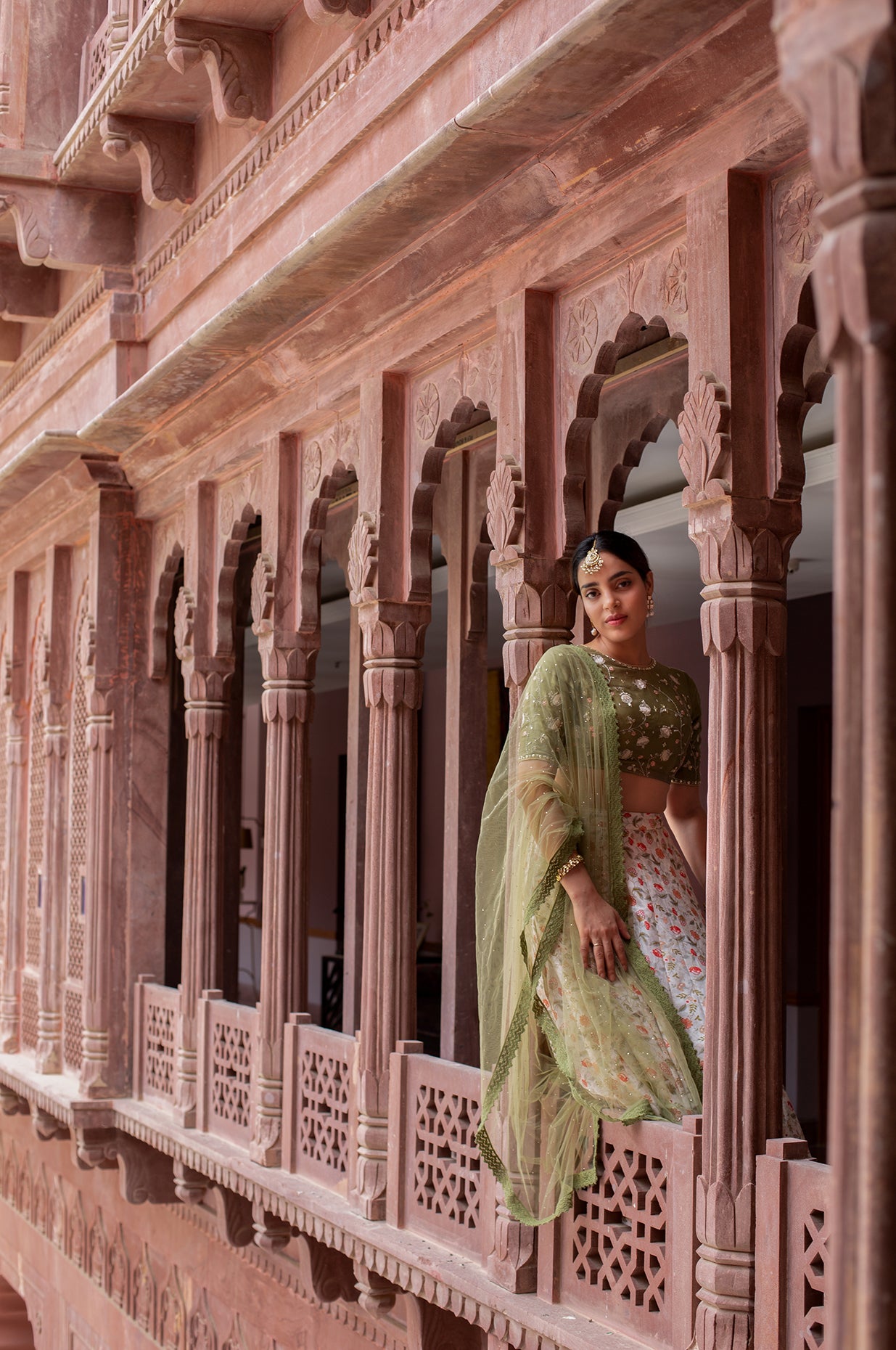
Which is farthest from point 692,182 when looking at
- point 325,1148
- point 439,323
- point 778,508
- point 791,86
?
point 325,1148

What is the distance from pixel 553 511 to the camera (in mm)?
4496

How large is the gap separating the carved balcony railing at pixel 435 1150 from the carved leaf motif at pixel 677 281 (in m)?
2.14

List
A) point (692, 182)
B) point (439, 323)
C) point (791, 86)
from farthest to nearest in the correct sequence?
point (439, 323), point (692, 182), point (791, 86)

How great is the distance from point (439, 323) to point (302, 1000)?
8.51ft

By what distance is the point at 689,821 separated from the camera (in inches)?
171

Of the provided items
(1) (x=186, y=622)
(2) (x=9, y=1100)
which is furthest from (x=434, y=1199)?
(2) (x=9, y=1100)

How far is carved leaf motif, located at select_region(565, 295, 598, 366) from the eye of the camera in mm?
4355

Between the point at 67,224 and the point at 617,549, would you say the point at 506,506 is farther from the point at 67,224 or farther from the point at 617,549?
the point at 67,224

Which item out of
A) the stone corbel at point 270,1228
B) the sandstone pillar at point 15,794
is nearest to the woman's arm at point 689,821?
the stone corbel at point 270,1228

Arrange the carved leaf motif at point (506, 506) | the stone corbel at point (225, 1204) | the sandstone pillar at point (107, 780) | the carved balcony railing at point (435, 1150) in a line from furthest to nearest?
1. the sandstone pillar at point (107, 780)
2. the stone corbel at point (225, 1204)
3. the carved balcony railing at point (435, 1150)
4. the carved leaf motif at point (506, 506)

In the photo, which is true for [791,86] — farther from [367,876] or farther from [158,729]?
[158,729]

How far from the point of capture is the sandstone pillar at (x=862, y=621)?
173cm

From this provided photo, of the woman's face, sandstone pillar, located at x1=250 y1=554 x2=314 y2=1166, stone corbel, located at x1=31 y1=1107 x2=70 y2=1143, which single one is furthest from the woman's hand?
stone corbel, located at x1=31 y1=1107 x2=70 y2=1143

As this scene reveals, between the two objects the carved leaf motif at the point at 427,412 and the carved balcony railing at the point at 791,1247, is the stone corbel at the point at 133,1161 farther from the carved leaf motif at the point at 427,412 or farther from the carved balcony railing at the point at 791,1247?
the carved balcony railing at the point at 791,1247
